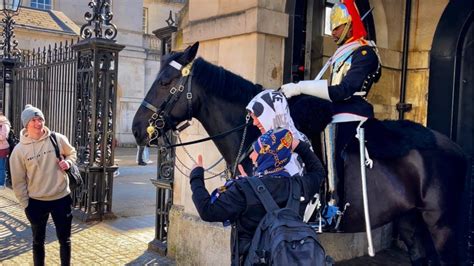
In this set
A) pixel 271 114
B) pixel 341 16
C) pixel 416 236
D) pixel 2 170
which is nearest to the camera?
pixel 271 114

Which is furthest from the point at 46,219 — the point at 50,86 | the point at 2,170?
the point at 2,170

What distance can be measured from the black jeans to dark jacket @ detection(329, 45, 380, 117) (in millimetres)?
3168

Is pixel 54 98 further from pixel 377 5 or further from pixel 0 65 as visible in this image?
pixel 377 5

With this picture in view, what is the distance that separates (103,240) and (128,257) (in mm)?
1001

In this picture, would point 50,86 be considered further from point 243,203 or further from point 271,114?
point 243,203

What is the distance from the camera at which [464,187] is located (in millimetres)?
3934

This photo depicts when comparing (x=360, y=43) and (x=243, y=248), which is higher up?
(x=360, y=43)

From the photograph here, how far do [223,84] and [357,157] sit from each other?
127 cm

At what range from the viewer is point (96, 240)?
289 inches

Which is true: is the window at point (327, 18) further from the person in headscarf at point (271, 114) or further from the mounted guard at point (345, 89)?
the person in headscarf at point (271, 114)

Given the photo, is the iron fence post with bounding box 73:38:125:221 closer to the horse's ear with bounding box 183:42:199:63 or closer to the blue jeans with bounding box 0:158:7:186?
the blue jeans with bounding box 0:158:7:186

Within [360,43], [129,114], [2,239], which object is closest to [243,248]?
[360,43]

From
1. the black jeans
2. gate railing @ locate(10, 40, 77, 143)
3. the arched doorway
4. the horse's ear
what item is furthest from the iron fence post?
the arched doorway

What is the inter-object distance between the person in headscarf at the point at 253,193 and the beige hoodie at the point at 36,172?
274cm
